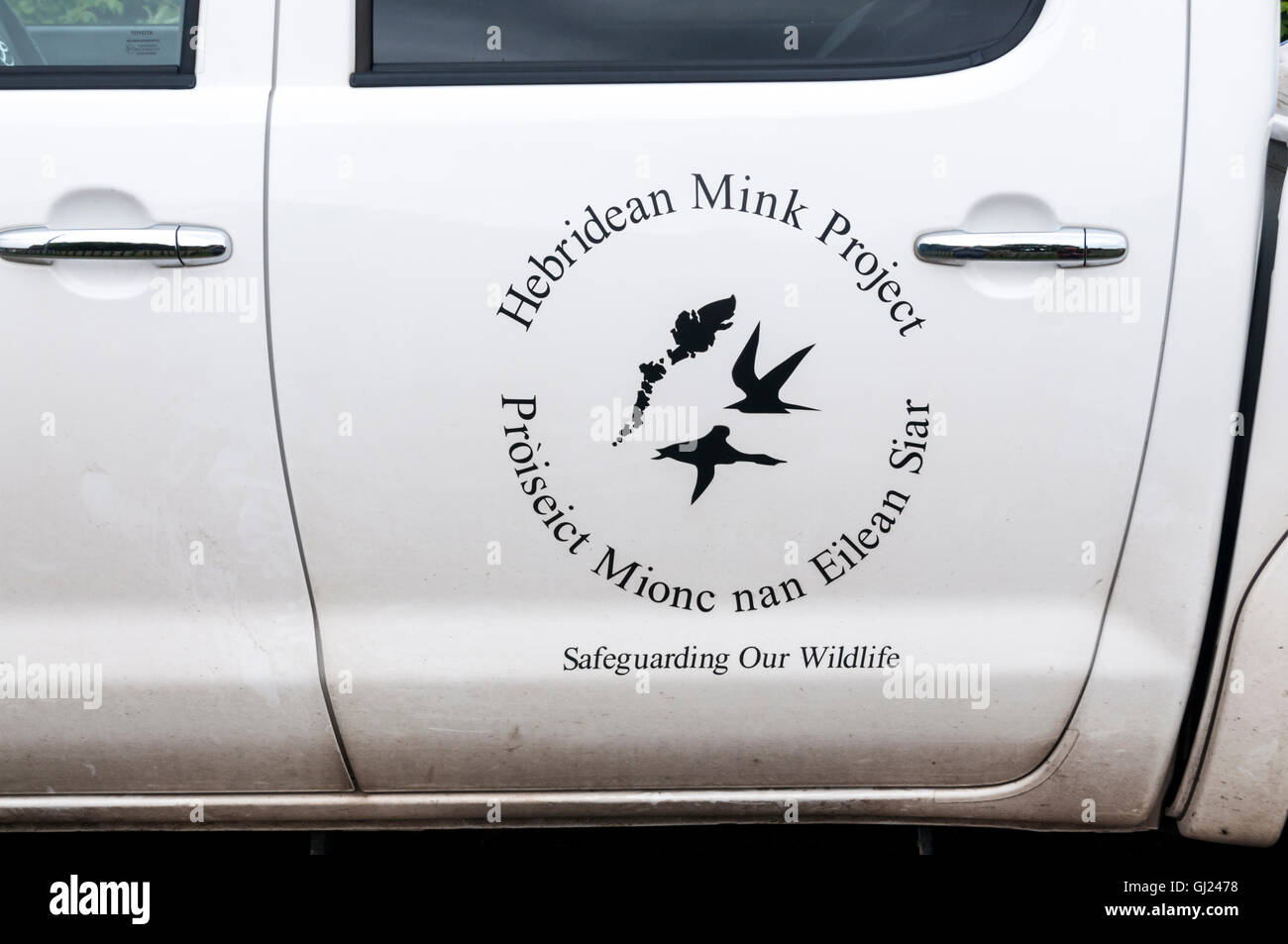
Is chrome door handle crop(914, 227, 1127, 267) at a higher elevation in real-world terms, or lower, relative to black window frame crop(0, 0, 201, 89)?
lower

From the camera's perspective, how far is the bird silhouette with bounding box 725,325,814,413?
57.5 inches

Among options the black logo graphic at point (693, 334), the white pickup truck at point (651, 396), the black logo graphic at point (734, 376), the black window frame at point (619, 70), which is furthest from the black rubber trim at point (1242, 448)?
the black logo graphic at point (693, 334)

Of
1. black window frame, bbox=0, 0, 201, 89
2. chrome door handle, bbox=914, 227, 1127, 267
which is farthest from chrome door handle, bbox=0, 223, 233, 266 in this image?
chrome door handle, bbox=914, 227, 1127, 267

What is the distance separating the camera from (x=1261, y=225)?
1.45m

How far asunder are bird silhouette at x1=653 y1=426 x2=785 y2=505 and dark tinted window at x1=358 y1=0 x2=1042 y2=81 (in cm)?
50

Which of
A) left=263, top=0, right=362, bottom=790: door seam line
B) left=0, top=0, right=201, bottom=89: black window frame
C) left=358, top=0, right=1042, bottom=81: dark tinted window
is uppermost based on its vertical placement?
left=358, top=0, right=1042, bottom=81: dark tinted window

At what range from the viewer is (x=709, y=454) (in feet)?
4.88

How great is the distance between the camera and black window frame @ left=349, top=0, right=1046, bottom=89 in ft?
4.94

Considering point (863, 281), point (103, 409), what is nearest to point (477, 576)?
point (103, 409)

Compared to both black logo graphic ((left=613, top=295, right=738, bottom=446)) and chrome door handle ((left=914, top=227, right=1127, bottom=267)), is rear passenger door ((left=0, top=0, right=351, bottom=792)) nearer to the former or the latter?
black logo graphic ((left=613, top=295, right=738, bottom=446))

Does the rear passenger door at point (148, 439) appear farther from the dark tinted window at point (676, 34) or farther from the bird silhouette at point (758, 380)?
the bird silhouette at point (758, 380)

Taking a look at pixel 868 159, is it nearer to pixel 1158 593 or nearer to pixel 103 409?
pixel 1158 593

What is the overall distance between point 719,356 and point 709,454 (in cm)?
13
